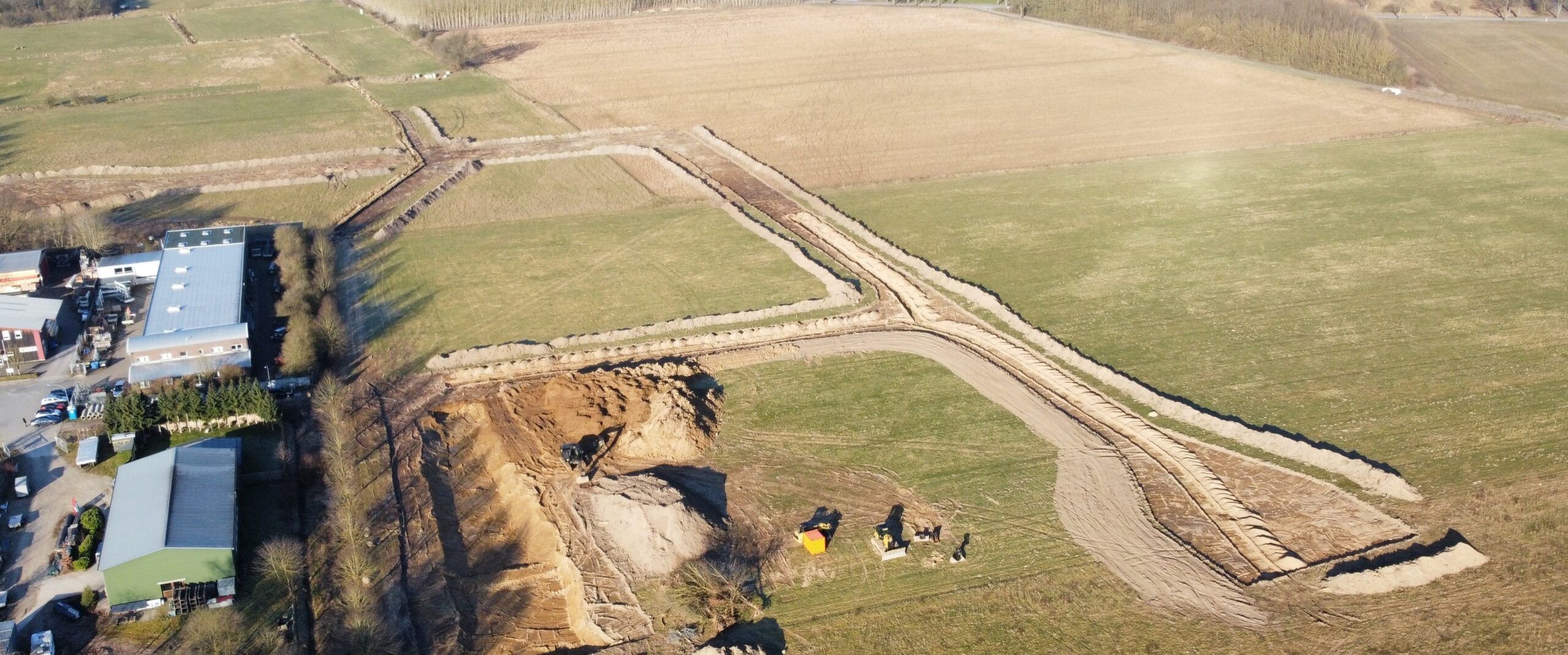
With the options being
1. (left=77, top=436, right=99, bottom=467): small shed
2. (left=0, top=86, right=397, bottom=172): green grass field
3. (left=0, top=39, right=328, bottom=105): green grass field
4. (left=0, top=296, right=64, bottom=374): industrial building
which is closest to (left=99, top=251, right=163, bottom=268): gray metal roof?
(left=0, top=296, right=64, bottom=374): industrial building

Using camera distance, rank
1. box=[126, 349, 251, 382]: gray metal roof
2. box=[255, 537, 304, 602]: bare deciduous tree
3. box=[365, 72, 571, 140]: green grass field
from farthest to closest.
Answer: box=[365, 72, 571, 140]: green grass field < box=[126, 349, 251, 382]: gray metal roof < box=[255, 537, 304, 602]: bare deciduous tree

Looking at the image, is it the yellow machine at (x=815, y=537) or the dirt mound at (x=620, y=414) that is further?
the dirt mound at (x=620, y=414)

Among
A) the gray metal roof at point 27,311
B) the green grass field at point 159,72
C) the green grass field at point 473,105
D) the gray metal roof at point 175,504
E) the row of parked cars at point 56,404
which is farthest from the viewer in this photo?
the green grass field at point 159,72

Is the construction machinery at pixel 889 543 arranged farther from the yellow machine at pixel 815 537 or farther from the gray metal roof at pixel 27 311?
the gray metal roof at pixel 27 311

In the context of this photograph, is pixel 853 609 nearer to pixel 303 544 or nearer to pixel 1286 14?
pixel 303 544

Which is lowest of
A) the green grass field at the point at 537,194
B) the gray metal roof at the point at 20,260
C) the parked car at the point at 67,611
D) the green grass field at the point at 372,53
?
the parked car at the point at 67,611

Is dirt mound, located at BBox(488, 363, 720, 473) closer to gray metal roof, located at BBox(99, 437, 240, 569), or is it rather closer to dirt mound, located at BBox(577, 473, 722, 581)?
dirt mound, located at BBox(577, 473, 722, 581)

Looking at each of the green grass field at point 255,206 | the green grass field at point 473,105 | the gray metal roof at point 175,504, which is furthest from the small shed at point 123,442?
the green grass field at point 473,105
